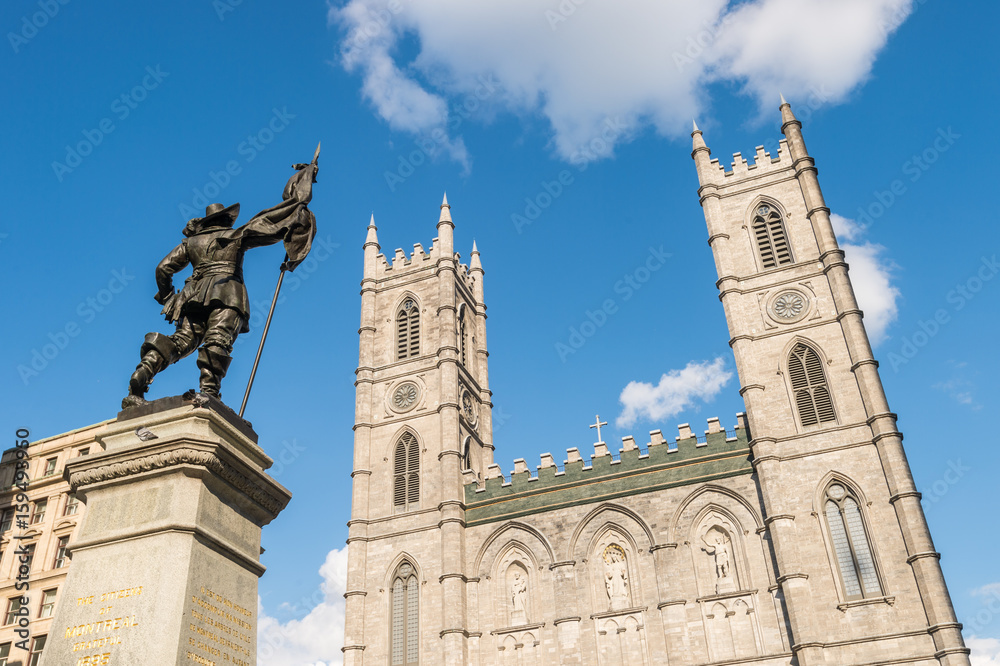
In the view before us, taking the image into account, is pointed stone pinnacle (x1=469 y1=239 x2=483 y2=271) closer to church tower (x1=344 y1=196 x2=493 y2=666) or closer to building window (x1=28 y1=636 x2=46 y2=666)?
church tower (x1=344 y1=196 x2=493 y2=666)

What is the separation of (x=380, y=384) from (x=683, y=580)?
57.0 feet

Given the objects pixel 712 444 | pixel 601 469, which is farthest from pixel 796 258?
pixel 601 469

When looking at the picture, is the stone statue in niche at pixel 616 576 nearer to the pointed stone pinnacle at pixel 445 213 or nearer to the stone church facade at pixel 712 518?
the stone church facade at pixel 712 518

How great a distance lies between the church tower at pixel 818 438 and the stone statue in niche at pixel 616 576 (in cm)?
575

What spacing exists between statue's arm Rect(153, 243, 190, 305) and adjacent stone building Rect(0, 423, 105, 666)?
25884 millimetres

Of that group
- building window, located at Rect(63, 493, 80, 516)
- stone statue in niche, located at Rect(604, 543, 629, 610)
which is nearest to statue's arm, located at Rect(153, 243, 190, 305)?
stone statue in niche, located at Rect(604, 543, 629, 610)

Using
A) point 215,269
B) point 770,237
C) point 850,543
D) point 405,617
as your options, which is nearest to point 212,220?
point 215,269

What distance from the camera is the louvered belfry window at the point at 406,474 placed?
36.7 metres

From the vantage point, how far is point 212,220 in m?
6.58

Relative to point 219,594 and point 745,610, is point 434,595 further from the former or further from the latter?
point 219,594

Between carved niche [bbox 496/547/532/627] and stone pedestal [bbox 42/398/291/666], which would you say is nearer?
stone pedestal [bbox 42/398/291/666]

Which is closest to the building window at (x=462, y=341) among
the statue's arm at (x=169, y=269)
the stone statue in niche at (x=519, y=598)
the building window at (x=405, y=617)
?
the building window at (x=405, y=617)

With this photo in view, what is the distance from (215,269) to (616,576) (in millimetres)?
28292

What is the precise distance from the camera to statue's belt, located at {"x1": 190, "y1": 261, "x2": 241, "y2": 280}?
6.32 meters
